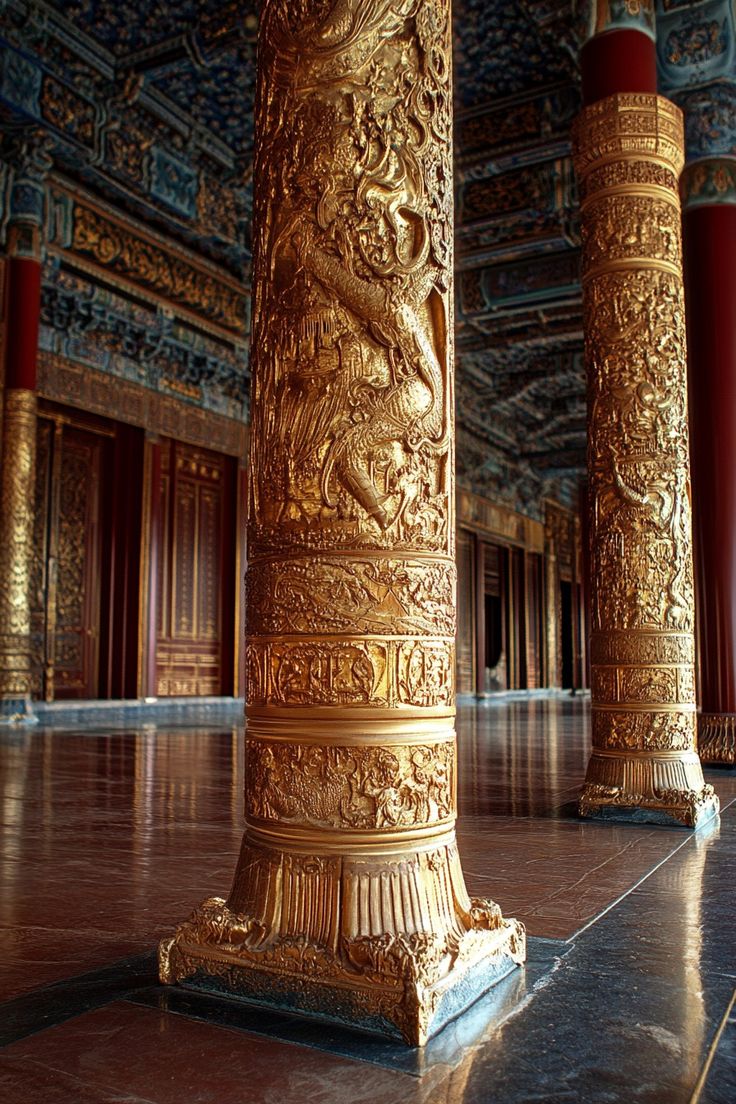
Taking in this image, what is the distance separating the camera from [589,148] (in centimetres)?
419

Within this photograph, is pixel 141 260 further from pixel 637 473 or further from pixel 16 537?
pixel 637 473

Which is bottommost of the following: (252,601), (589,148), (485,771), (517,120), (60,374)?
(485,771)

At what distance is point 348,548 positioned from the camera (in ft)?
5.78

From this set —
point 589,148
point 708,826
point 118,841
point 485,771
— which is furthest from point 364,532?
point 485,771

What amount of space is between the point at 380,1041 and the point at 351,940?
6.9 inches

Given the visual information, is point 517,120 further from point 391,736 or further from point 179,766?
point 391,736

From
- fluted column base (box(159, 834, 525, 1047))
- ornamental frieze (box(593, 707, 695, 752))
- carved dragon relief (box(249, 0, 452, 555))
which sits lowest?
fluted column base (box(159, 834, 525, 1047))

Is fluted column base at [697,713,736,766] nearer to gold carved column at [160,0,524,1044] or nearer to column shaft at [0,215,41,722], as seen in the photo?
gold carved column at [160,0,524,1044]

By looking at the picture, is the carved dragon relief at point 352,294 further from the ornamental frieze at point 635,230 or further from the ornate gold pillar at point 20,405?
the ornate gold pillar at point 20,405

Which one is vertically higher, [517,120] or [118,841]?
[517,120]

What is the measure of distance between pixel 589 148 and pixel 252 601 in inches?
126

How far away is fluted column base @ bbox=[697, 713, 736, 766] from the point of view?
5.87 m

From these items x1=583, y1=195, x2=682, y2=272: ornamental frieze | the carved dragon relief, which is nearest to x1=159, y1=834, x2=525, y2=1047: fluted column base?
the carved dragon relief

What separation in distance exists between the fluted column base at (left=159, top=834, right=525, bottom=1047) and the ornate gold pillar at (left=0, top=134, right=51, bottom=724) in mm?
7903
